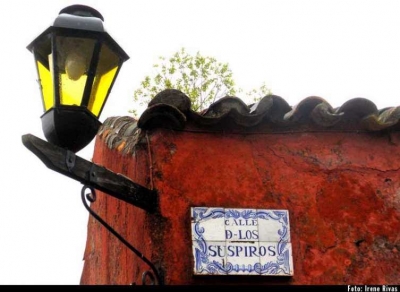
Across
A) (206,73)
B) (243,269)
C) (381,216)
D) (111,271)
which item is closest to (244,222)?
(243,269)

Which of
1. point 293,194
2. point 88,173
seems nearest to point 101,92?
point 88,173

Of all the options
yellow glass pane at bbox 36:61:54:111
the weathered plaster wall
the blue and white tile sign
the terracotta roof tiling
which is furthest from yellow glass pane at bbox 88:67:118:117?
the blue and white tile sign

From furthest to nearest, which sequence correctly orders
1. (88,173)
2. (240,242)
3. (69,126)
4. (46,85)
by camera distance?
(240,242) → (88,173) → (46,85) → (69,126)

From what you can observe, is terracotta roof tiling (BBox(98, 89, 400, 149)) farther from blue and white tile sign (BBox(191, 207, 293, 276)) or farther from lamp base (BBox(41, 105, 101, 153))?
lamp base (BBox(41, 105, 101, 153))

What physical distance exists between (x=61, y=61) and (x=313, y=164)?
2214mm

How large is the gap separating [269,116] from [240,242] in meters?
1.05

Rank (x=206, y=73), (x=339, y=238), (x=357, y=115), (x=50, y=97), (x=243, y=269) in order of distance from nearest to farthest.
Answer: (x=50, y=97)
(x=243, y=269)
(x=339, y=238)
(x=357, y=115)
(x=206, y=73)

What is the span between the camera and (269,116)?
526 centimetres

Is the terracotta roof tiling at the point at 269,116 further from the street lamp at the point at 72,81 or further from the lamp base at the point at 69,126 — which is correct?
the lamp base at the point at 69,126

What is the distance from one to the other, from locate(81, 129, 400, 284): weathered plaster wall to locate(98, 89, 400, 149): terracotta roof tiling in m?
0.07

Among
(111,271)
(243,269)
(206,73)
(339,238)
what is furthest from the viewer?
(206,73)

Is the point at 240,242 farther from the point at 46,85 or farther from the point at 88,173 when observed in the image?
the point at 46,85

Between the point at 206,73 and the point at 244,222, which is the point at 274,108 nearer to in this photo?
the point at 244,222

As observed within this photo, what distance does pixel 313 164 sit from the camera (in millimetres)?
5254
